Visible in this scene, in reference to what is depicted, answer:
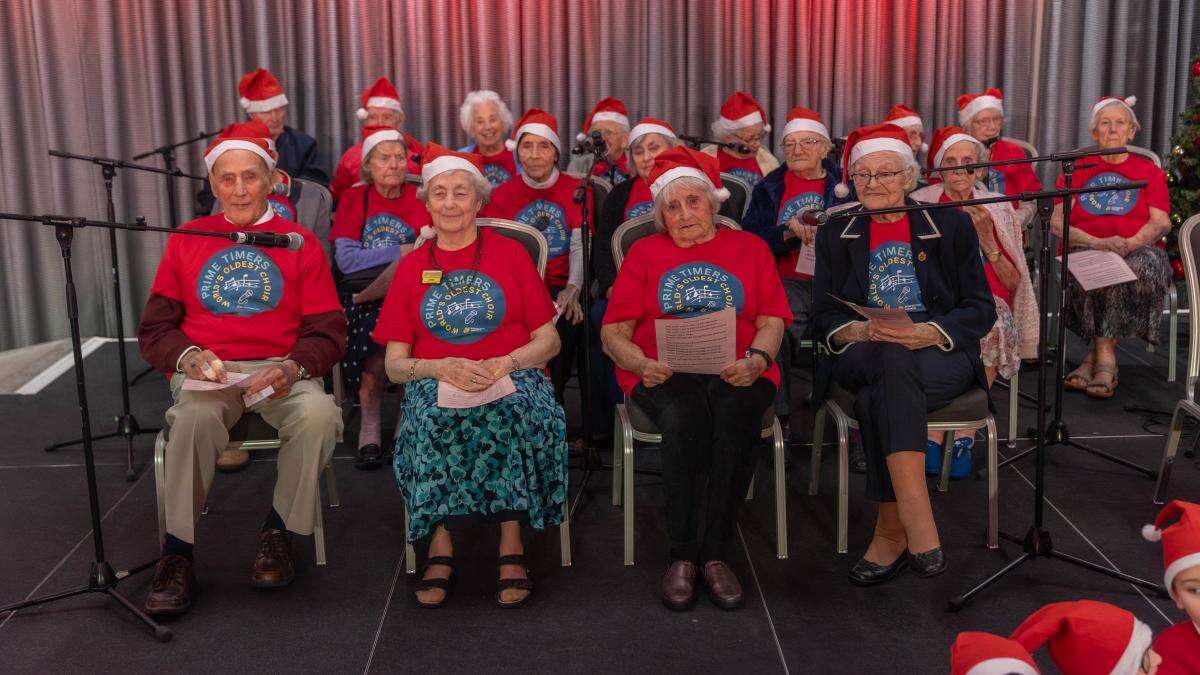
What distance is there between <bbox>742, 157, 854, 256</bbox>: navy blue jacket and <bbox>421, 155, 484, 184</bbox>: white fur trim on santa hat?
51.4 inches

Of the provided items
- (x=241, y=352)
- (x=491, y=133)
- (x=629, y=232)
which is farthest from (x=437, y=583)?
(x=491, y=133)

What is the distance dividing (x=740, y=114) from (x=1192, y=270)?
2203 millimetres

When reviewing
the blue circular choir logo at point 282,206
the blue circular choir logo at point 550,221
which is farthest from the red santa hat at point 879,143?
the blue circular choir logo at point 282,206

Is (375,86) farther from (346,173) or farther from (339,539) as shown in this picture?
(339,539)

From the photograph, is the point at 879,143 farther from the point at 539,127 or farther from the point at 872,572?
the point at 539,127

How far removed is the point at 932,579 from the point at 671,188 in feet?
4.13

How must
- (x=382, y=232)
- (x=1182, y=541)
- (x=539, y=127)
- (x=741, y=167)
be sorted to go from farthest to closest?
(x=741, y=167)
(x=539, y=127)
(x=382, y=232)
(x=1182, y=541)

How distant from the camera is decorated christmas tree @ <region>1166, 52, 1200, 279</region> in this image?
512cm

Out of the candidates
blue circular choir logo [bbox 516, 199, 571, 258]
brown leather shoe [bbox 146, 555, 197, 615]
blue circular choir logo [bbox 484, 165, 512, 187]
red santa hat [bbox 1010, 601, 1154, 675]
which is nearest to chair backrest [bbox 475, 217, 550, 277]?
blue circular choir logo [bbox 516, 199, 571, 258]

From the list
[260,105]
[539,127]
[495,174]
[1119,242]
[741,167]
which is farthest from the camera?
[260,105]

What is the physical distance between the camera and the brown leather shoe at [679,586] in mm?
2764

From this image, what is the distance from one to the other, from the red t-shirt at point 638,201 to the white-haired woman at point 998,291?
0.91m

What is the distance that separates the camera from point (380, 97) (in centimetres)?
508

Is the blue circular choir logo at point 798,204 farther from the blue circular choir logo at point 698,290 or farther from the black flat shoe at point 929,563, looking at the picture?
the black flat shoe at point 929,563
